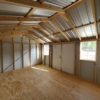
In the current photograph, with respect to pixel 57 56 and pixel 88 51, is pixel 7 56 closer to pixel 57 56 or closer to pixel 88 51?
pixel 57 56

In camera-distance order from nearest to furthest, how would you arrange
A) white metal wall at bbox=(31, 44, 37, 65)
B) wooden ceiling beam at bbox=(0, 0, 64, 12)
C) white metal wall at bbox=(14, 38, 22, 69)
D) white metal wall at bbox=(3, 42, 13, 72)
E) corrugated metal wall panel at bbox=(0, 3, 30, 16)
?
1. wooden ceiling beam at bbox=(0, 0, 64, 12)
2. corrugated metal wall panel at bbox=(0, 3, 30, 16)
3. white metal wall at bbox=(3, 42, 13, 72)
4. white metal wall at bbox=(14, 38, 22, 69)
5. white metal wall at bbox=(31, 44, 37, 65)

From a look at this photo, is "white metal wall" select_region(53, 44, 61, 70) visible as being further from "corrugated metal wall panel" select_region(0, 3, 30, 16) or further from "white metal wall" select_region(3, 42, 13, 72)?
"corrugated metal wall panel" select_region(0, 3, 30, 16)

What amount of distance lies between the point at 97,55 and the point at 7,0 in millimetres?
4285

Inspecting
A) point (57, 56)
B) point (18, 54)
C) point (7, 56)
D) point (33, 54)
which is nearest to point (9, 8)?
point (7, 56)

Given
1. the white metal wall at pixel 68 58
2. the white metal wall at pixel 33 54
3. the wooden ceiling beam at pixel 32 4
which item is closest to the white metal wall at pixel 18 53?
the white metal wall at pixel 33 54

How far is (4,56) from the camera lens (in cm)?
649

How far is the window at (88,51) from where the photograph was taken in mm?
4656

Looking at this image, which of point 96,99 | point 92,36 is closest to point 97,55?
point 92,36

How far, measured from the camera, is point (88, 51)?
4.88m

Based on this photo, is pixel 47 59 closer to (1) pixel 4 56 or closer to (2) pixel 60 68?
(2) pixel 60 68

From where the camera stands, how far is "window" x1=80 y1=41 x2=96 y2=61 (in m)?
4.66

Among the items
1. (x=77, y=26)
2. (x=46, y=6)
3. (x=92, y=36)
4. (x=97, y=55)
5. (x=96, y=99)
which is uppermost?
(x=46, y=6)

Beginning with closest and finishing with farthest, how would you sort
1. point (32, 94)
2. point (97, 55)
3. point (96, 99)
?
1. point (96, 99)
2. point (32, 94)
3. point (97, 55)

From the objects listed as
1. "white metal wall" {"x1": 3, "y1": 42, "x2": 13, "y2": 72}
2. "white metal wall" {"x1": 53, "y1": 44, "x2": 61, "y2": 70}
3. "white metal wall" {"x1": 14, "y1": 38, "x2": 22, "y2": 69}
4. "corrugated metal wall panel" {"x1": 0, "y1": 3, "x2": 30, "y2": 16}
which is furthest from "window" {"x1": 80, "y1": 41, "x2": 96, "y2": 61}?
"white metal wall" {"x1": 3, "y1": 42, "x2": 13, "y2": 72}
